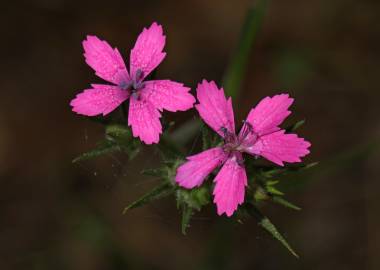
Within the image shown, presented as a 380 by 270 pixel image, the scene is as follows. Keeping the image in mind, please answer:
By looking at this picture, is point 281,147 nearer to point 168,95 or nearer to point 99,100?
point 168,95

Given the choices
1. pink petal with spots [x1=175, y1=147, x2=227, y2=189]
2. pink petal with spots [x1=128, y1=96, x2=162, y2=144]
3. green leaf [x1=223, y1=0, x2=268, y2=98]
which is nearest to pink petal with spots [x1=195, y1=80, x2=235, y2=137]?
pink petal with spots [x1=175, y1=147, x2=227, y2=189]

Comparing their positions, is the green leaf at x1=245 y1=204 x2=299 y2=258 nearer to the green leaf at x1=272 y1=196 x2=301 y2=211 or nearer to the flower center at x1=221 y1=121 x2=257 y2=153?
the green leaf at x1=272 y1=196 x2=301 y2=211

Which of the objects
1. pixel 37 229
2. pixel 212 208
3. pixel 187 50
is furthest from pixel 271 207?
pixel 37 229

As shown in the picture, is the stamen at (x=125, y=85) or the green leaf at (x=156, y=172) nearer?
the green leaf at (x=156, y=172)

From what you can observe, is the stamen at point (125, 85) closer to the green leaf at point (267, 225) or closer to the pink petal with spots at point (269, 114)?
the pink petal with spots at point (269, 114)

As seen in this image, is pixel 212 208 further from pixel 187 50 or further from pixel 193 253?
pixel 187 50

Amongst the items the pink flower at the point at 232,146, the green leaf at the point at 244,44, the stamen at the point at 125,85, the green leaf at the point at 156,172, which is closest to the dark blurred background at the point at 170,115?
the green leaf at the point at 244,44
